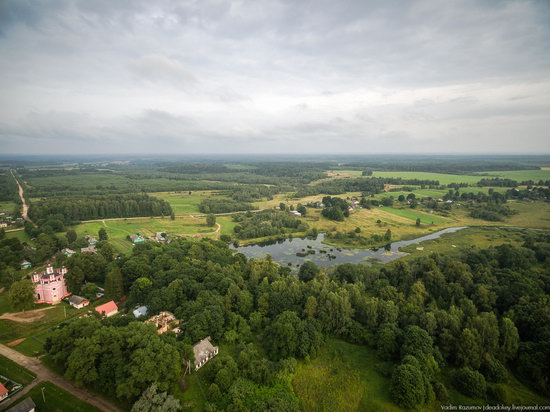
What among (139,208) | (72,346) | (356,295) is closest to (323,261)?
(356,295)

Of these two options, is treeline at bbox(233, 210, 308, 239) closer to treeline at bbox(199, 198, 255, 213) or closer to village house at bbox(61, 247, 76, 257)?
treeline at bbox(199, 198, 255, 213)

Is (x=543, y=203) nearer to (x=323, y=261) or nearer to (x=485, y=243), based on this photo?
(x=485, y=243)

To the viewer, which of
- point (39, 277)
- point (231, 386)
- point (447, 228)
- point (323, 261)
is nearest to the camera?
point (231, 386)

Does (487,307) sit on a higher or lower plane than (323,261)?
higher

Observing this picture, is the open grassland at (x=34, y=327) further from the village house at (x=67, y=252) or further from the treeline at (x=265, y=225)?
the treeline at (x=265, y=225)

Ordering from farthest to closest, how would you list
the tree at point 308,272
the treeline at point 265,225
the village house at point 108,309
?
the treeline at point 265,225, the tree at point 308,272, the village house at point 108,309

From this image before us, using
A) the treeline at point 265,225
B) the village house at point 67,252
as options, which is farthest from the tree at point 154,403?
the treeline at point 265,225

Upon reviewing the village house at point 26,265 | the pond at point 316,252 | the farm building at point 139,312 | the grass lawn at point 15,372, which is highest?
the farm building at point 139,312
